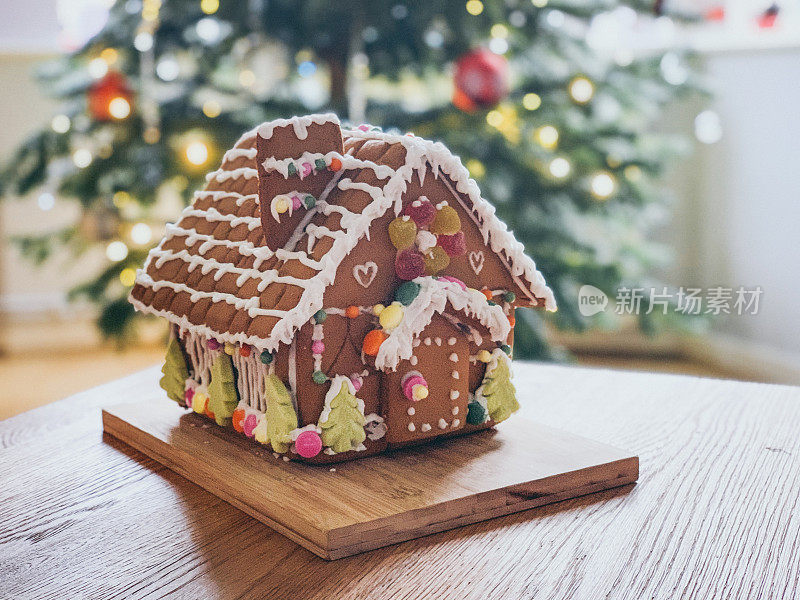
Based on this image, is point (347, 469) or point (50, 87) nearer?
point (347, 469)

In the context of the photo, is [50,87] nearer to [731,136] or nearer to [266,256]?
[266,256]

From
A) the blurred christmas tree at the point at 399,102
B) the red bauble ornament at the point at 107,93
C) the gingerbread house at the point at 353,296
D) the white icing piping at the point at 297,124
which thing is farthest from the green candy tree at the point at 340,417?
the red bauble ornament at the point at 107,93

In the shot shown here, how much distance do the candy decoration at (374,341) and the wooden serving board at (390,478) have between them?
12 cm

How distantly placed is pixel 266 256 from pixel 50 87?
1.87 meters

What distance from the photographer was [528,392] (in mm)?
1195

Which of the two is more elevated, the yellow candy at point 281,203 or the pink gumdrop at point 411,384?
the yellow candy at point 281,203

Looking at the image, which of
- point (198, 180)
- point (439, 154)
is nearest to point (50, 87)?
point (198, 180)

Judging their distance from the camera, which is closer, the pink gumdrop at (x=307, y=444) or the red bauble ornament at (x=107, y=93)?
the pink gumdrop at (x=307, y=444)

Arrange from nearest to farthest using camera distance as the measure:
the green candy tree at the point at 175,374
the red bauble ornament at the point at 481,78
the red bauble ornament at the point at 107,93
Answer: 1. the green candy tree at the point at 175,374
2. the red bauble ornament at the point at 481,78
3. the red bauble ornament at the point at 107,93

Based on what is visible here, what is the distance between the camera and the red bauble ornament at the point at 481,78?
6.45 feet

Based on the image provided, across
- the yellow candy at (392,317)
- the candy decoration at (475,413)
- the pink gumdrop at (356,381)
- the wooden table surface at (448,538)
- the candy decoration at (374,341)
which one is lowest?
A: the wooden table surface at (448,538)

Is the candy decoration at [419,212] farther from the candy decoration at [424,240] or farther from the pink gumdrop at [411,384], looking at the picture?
the pink gumdrop at [411,384]

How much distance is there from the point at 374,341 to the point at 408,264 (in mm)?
87

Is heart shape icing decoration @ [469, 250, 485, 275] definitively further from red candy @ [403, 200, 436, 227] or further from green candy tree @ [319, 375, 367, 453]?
green candy tree @ [319, 375, 367, 453]
